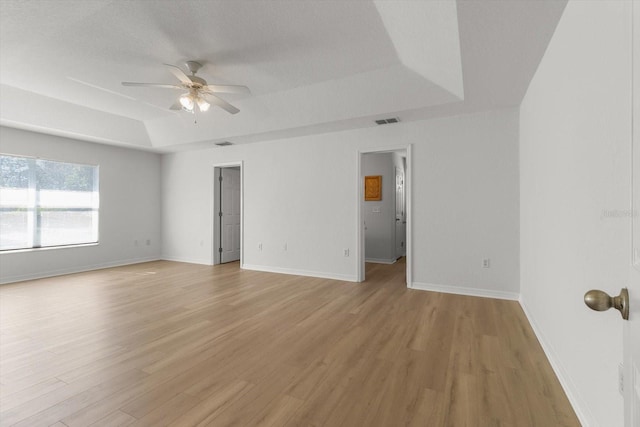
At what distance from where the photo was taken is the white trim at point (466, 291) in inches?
154

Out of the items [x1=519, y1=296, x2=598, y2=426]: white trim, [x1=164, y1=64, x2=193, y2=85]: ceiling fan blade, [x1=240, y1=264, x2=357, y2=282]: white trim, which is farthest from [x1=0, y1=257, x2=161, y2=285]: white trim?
[x1=519, y1=296, x2=598, y2=426]: white trim

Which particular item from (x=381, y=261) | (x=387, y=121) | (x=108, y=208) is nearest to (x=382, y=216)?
(x=381, y=261)

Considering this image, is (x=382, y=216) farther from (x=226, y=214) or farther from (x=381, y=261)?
(x=226, y=214)

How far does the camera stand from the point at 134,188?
22.5 feet

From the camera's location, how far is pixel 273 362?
231cm

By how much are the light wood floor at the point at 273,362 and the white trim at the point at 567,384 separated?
5cm

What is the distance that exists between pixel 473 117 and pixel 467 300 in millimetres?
2524

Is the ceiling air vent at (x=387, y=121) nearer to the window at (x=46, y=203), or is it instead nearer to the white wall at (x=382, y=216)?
the white wall at (x=382, y=216)

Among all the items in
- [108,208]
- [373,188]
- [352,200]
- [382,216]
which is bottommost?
[382,216]

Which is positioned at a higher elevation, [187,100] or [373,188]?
[187,100]

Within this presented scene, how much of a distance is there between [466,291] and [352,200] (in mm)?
2191

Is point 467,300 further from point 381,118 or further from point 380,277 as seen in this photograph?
point 381,118

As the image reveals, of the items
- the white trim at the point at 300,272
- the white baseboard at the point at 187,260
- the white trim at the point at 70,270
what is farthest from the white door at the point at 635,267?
the white trim at the point at 70,270

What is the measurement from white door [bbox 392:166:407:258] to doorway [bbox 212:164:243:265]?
3.76 metres
